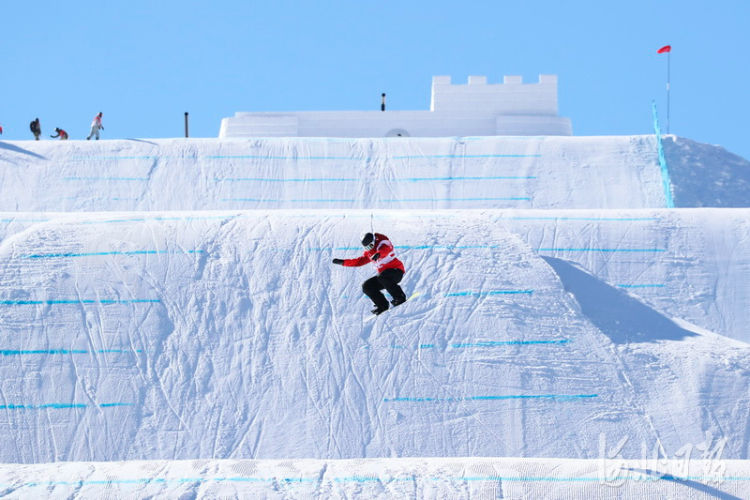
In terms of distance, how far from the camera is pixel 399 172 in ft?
72.7

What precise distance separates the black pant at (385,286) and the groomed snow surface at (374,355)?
1.57m

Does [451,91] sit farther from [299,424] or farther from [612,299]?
[299,424]

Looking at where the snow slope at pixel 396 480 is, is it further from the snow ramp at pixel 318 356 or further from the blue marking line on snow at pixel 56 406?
the blue marking line on snow at pixel 56 406

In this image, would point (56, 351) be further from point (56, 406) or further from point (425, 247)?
point (425, 247)

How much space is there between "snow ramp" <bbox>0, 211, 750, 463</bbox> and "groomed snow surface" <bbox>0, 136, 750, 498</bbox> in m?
0.03

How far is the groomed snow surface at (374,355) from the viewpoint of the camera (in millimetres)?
10195

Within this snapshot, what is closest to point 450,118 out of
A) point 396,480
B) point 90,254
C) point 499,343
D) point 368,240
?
point 90,254

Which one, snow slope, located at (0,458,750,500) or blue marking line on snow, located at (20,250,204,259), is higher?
blue marking line on snow, located at (20,250,204,259)

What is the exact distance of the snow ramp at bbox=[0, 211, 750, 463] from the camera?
43.1 ft

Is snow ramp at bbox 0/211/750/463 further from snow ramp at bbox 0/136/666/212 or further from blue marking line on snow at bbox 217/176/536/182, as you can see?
blue marking line on snow at bbox 217/176/536/182

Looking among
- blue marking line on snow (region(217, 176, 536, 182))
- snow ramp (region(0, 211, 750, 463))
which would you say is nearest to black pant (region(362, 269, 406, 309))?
snow ramp (region(0, 211, 750, 463))

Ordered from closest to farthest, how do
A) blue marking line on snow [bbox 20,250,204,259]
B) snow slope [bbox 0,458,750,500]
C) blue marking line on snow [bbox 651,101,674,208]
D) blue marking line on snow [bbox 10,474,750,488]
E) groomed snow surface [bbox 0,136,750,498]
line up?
snow slope [bbox 0,458,750,500]
blue marking line on snow [bbox 10,474,750,488]
groomed snow surface [bbox 0,136,750,498]
blue marking line on snow [bbox 20,250,204,259]
blue marking line on snow [bbox 651,101,674,208]

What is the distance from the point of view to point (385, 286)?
10.8 meters

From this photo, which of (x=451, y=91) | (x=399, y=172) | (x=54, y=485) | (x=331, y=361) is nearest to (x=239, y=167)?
(x=399, y=172)
